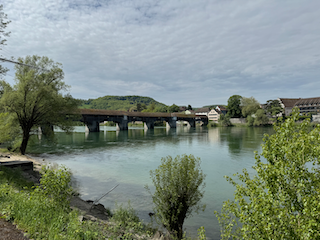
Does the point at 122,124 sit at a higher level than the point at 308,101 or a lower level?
lower

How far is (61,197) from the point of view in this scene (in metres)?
6.29

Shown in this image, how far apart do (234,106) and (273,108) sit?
63.6 feet

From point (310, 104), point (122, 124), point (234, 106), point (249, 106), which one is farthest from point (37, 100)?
point (310, 104)

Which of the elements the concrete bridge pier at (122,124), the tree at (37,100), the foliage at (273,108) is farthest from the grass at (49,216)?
the foliage at (273,108)

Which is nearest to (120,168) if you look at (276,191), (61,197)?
(61,197)

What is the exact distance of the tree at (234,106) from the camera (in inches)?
4358

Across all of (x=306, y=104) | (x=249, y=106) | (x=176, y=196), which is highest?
(x=306, y=104)

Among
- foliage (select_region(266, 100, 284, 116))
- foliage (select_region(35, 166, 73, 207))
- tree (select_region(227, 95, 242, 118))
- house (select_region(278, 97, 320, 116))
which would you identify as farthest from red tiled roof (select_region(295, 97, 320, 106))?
foliage (select_region(35, 166, 73, 207))

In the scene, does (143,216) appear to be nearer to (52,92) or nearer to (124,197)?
(124,197)

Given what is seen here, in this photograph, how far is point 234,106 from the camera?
364ft

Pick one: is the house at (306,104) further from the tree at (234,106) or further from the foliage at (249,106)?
the tree at (234,106)

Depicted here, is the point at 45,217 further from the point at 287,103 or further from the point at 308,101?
the point at 287,103

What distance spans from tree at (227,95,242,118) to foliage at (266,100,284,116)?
14.0m

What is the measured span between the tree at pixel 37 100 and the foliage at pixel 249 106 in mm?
94085
